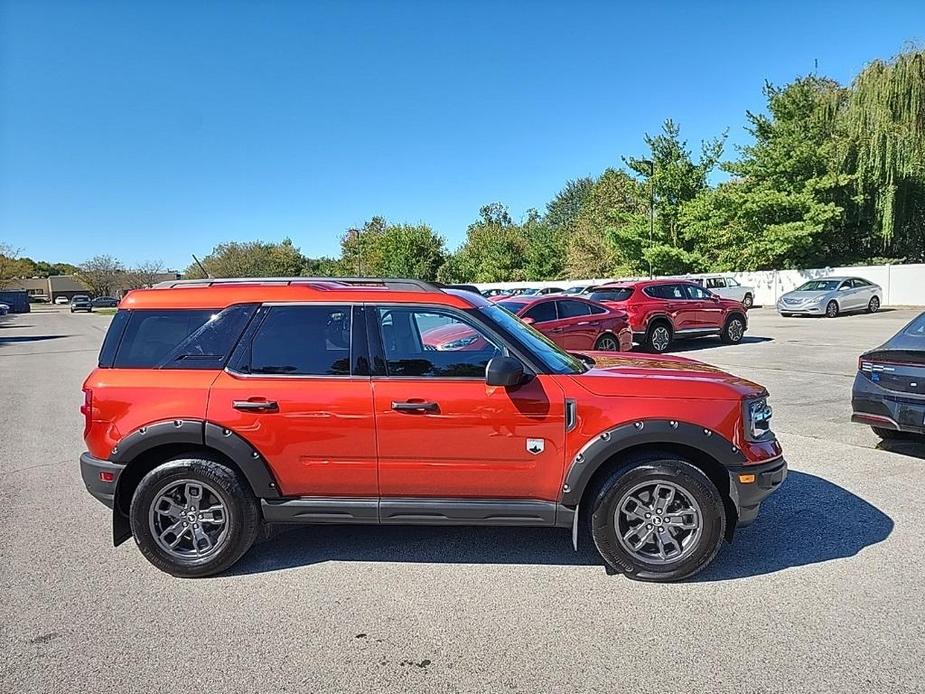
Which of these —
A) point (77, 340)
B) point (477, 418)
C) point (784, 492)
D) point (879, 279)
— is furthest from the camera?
point (879, 279)

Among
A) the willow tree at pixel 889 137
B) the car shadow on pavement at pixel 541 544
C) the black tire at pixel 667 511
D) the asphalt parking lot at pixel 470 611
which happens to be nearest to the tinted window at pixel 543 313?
the asphalt parking lot at pixel 470 611

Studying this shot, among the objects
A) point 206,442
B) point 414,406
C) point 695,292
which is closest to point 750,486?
point 414,406

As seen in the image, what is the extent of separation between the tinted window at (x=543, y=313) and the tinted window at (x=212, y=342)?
9950mm

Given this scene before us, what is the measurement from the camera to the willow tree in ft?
99.1

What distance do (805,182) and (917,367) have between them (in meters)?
31.4

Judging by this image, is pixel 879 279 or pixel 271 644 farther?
pixel 879 279

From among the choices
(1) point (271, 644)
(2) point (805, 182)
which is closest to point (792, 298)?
(2) point (805, 182)

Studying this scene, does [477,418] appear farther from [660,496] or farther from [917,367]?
[917,367]

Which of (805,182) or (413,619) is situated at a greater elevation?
(805,182)

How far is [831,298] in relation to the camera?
81.9ft

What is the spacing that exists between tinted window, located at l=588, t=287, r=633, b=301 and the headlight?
12.0 metres

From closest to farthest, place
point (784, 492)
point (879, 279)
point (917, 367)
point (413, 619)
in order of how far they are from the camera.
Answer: point (413, 619)
point (784, 492)
point (917, 367)
point (879, 279)

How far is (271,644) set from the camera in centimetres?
320

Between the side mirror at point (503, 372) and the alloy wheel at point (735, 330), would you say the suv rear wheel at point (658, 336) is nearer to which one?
the alloy wheel at point (735, 330)
